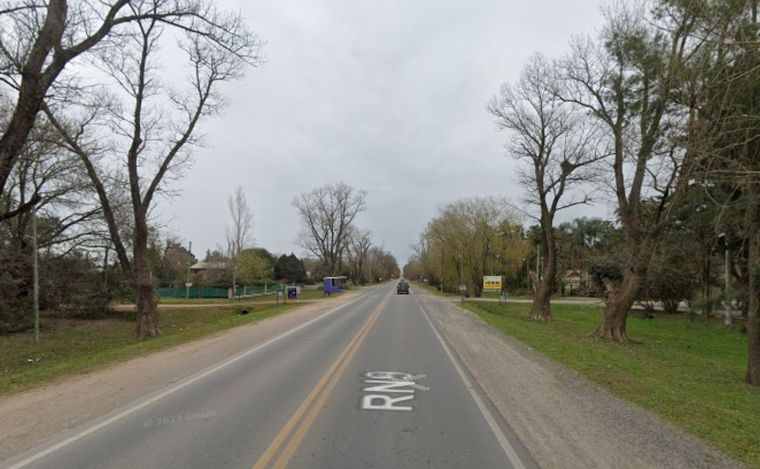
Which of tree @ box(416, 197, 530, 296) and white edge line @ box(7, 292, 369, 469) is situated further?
tree @ box(416, 197, 530, 296)

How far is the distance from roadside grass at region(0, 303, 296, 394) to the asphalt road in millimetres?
3635

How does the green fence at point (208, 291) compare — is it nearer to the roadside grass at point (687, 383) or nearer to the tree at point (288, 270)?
the tree at point (288, 270)

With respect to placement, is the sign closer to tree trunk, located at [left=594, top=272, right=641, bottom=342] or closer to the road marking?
tree trunk, located at [left=594, top=272, right=641, bottom=342]

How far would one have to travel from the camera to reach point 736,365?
18.9 meters

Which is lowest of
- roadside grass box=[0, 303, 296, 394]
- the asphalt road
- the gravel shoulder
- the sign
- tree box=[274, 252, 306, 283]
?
roadside grass box=[0, 303, 296, 394]

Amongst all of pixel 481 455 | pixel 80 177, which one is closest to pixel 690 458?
pixel 481 455

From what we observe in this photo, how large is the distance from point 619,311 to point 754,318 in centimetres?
833

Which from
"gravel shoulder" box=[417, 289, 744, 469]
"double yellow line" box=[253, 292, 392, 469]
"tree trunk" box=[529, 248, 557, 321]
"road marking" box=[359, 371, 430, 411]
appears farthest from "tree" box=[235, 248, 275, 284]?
"gravel shoulder" box=[417, 289, 744, 469]

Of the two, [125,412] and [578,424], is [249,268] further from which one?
[578,424]

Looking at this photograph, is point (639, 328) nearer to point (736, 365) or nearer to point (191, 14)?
point (736, 365)

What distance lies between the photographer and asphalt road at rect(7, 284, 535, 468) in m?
5.26

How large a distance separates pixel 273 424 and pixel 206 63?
19479 mm

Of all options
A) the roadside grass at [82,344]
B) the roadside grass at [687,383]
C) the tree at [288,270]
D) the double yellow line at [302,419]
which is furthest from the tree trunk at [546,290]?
the tree at [288,270]

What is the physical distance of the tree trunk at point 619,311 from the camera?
2139 centimetres
